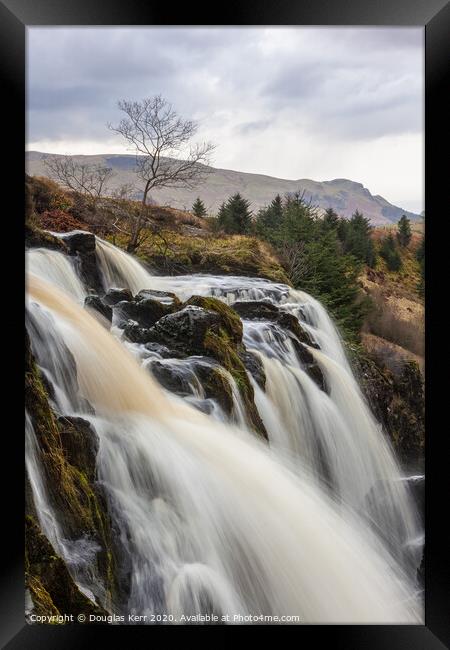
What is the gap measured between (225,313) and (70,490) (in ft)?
4.08

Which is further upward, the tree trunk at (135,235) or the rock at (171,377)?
the tree trunk at (135,235)

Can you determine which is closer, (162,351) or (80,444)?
(80,444)

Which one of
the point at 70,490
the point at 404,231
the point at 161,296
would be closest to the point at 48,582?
the point at 70,490

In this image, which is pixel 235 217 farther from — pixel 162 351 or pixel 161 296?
pixel 162 351

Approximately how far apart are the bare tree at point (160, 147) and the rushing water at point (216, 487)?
18.1 inches

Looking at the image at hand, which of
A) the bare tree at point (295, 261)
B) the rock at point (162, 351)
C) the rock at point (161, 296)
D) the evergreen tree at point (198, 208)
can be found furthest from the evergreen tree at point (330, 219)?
the rock at point (162, 351)

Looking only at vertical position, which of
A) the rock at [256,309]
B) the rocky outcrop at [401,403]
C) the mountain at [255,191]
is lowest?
the rocky outcrop at [401,403]

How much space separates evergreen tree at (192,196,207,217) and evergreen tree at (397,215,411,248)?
1.09 metres

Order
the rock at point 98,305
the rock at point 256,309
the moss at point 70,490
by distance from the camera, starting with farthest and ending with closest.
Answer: the rock at point 256,309 → the rock at point 98,305 → the moss at point 70,490

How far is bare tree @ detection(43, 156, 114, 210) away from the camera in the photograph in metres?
3.23

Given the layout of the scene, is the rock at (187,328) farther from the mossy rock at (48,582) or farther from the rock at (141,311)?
the mossy rock at (48,582)

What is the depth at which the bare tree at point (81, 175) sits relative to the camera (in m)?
3.23

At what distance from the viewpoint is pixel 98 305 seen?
3211 mm
